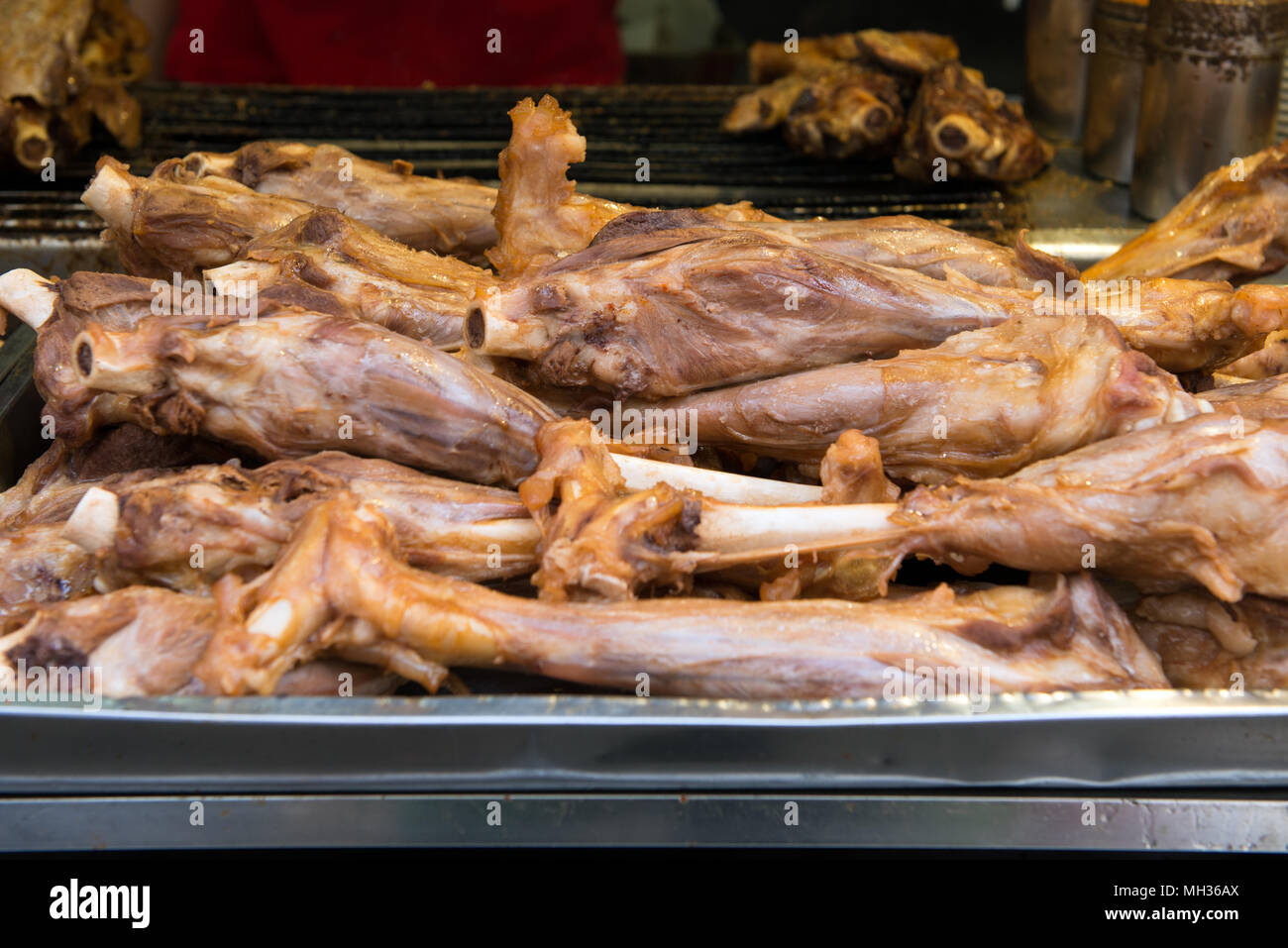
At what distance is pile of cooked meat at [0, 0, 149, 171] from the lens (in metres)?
4.61

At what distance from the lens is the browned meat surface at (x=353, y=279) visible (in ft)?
9.27

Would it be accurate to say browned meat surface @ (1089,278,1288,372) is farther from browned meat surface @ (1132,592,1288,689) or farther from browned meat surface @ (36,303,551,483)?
browned meat surface @ (36,303,551,483)

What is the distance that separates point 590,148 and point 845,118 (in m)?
1.13

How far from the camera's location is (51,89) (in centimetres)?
469

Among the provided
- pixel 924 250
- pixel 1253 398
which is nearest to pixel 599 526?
pixel 924 250

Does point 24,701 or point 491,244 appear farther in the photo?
point 491,244

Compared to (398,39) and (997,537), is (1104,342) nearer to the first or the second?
(997,537)

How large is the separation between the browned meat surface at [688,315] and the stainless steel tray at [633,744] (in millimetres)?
926

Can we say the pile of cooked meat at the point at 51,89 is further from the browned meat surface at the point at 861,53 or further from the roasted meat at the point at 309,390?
the browned meat surface at the point at 861,53

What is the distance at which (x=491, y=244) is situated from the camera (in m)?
3.61

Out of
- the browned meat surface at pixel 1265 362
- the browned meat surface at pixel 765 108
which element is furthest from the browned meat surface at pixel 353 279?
the browned meat surface at pixel 765 108

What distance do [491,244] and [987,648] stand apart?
211 centimetres
